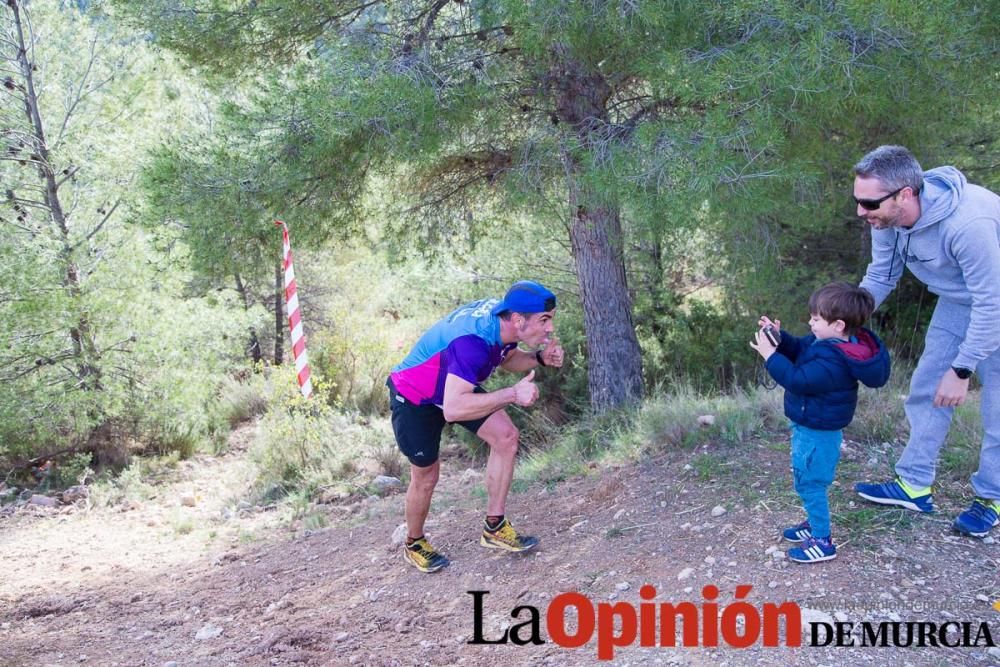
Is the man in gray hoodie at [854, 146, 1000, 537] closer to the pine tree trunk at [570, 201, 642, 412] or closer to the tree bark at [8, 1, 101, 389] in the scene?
the pine tree trunk at [570, 201, 642, 412]

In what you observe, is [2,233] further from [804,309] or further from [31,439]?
[804,309]

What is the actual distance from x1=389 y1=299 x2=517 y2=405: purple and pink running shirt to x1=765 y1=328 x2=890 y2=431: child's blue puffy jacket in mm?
1371

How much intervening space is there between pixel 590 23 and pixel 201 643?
14.8 ft

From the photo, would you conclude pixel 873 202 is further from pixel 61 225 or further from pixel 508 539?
pixel 61 225


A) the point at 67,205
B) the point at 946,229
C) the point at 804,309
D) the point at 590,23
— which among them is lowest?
the point at 804,309

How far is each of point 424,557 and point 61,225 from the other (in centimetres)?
754

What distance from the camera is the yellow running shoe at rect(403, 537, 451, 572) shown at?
15.3ft

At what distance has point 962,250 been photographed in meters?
3.55

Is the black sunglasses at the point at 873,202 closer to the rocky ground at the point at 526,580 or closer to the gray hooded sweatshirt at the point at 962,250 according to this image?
the gray hooded sweatshirt at the point at 962,250

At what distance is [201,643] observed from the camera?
4.33 meters

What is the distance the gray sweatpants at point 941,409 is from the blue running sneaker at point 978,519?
0.06 m

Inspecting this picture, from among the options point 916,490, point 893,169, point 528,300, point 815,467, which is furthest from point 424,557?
point 893,169

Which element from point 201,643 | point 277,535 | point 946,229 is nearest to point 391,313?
point 277,535

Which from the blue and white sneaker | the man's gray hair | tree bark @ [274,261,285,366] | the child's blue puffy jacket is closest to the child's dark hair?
the child's blue puffy jacket
